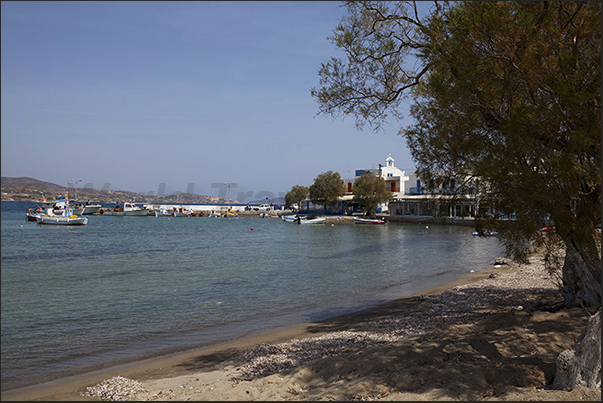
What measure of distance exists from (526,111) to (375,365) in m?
4.13

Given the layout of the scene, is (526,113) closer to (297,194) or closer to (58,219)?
(58,219)

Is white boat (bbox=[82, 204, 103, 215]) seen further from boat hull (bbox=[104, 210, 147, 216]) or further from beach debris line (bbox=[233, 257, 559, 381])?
beach debris line (bbox=[233, 257, 559, 381])

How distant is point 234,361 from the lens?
28.8 ft

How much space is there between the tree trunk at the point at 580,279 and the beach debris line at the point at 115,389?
7.93 meters

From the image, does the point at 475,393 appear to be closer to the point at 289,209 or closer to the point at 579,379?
the point at 579,379

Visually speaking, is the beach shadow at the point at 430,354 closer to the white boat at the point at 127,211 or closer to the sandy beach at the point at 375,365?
the sandy beach at the point at 375,365

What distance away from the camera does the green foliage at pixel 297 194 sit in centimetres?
10450

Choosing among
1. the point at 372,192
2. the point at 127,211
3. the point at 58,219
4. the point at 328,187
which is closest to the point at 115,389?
the point at 58,219

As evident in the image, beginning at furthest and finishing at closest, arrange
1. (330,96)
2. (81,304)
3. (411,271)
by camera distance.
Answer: (411,271)
(81,304)
(330,96)

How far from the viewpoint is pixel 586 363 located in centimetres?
450

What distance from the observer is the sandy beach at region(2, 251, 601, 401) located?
531 centimetres

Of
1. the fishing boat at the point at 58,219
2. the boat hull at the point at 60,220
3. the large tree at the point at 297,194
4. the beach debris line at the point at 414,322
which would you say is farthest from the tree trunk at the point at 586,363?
the large tree at the point at 297,194

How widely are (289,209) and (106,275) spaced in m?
91.9

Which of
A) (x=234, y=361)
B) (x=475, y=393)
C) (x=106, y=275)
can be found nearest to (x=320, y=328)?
(x=234, y=361)
